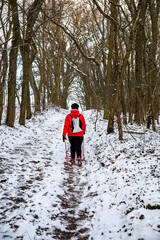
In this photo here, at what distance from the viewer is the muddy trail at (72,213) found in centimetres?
292

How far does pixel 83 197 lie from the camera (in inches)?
164

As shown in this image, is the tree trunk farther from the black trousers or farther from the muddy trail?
the muddy trail

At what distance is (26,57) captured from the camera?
12.0m

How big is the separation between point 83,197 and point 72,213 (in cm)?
69

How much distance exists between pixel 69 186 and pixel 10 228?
2071mm

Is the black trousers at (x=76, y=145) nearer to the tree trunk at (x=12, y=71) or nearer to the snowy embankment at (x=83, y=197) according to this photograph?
Answer: the snowy embankment at (x=83, y=197)

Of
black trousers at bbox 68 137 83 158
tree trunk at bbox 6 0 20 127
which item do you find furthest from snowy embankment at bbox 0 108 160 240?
tree trunk at bbox 6 0 20 127

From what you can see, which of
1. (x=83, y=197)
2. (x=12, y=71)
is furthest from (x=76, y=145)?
(x=12, y=71)

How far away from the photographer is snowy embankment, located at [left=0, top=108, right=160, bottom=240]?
282 centimetres

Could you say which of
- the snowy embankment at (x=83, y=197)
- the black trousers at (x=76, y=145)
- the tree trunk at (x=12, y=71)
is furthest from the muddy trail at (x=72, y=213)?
the tree trunk at (x=12, y=71)

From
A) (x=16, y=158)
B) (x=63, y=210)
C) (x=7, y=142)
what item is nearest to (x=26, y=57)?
(x=7, y=142)

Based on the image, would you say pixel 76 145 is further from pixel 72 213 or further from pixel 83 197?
pixel 72 213

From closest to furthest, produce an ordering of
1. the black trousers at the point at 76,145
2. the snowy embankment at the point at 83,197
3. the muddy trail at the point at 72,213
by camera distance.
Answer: the snowy embankment at the point at 83,197 < the muddy trail at the point at 72,213 < the black trousers at the point at 76,145

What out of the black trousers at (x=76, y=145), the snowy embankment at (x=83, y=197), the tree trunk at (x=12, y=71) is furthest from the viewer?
the tree trunk at (x=12, y=71)
